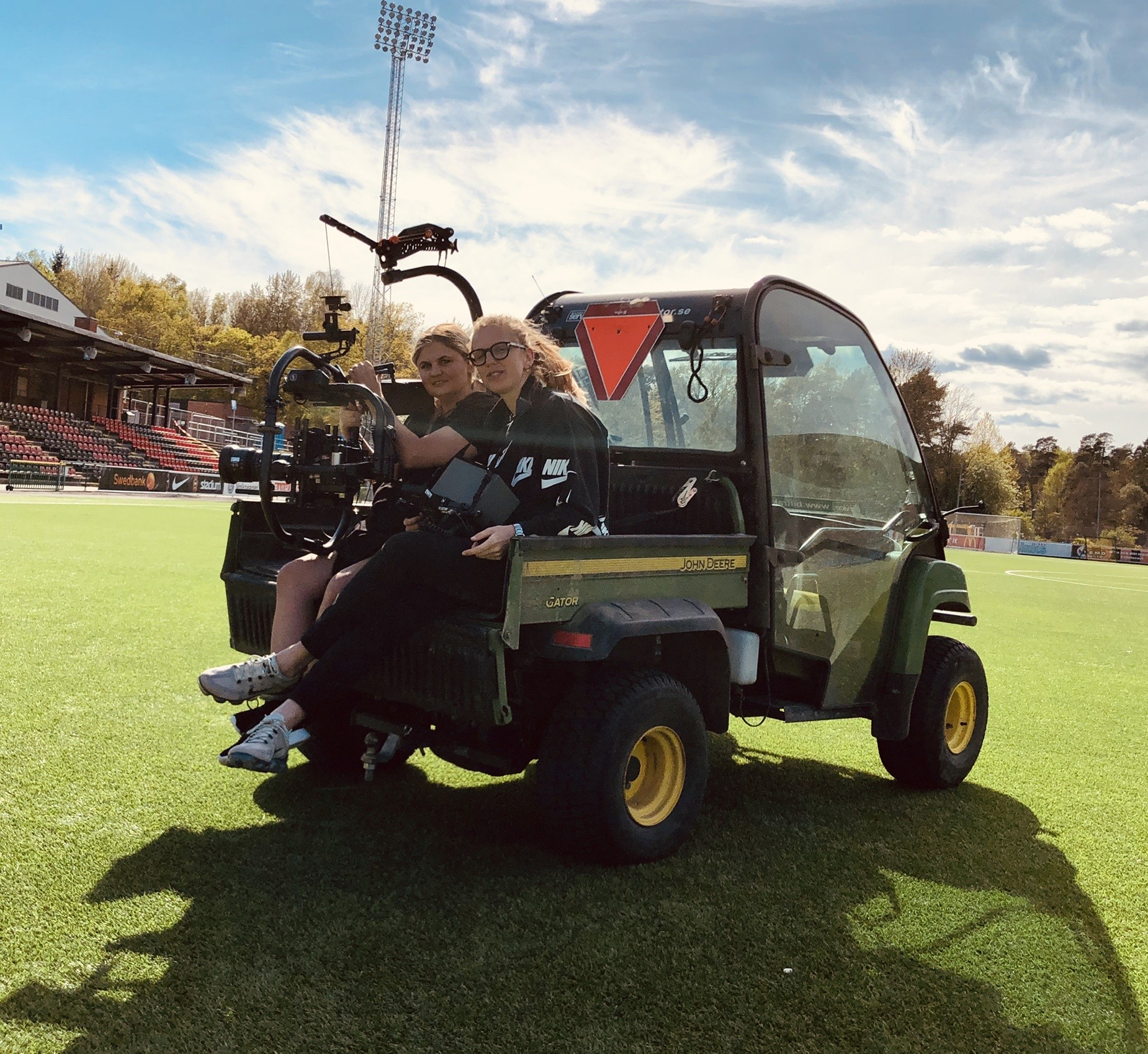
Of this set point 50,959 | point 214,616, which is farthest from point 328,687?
point 214,616

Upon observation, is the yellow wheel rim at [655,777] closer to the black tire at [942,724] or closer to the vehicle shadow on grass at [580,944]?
the vehicle shadow on grass at [580,944]

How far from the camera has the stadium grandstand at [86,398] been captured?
39281 mm

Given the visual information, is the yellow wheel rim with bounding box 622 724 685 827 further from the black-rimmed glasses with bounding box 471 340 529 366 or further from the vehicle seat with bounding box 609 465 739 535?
the black-rimmed glasses with bounding box 471 340 529 366

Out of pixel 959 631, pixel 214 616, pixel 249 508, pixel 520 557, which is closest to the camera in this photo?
pixel 520 557

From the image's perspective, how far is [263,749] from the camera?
131 inches

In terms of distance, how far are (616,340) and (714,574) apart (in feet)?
4.52

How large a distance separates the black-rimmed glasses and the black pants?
790 mm

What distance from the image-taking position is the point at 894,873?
3.94 meters

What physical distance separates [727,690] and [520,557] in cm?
117

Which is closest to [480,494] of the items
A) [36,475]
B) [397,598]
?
[397,598]

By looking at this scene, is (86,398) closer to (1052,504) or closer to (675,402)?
(675,402)

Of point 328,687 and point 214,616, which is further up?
point 328,687

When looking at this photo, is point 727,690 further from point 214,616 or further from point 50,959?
point 214,616

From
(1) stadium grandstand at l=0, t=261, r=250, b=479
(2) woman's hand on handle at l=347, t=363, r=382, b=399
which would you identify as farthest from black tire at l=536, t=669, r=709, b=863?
(1) stadium grandstand at l=0, t=261, r=250, b=479
